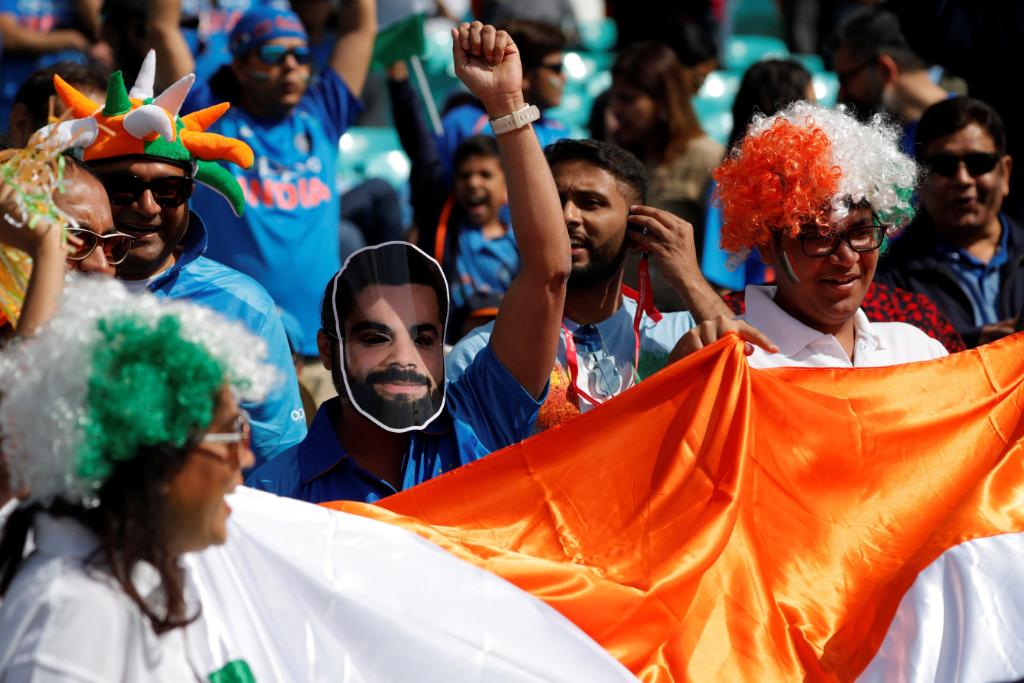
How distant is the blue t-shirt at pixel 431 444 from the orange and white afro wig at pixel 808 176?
3.51 feet

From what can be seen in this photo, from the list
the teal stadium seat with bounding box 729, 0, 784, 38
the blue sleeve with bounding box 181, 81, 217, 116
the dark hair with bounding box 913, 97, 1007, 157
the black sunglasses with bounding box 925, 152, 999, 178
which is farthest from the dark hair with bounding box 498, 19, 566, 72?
the teal stadium seat with bounding box 729, 0, 784, 38

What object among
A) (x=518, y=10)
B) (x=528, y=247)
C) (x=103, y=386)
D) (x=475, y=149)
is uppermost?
(x=103, y=386)

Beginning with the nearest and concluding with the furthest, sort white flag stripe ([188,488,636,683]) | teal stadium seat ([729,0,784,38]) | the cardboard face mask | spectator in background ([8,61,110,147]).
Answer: white flag stripe ([188,488,636,683]) → the cardboard face mask → spectator in background ([8,61,110,147]) → teal stadium seat ([729,0,784,38])

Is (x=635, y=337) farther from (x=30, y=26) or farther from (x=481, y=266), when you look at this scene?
(x=30, y=26)

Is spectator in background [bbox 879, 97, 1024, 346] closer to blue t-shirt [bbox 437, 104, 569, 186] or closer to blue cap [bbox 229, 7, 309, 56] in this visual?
blue t-shirt [bbox 437, 104, 569, 186]

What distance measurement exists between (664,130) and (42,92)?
264 centimetres

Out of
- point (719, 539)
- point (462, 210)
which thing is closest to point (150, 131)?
point (719, 539)

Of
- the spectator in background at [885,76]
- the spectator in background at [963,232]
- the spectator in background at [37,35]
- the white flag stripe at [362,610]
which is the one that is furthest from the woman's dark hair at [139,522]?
the spectator in background at [37,35]

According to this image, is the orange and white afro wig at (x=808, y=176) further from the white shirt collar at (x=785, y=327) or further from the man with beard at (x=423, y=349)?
the man with beard at (x=423, y=349)

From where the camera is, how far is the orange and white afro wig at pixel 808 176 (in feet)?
14.2

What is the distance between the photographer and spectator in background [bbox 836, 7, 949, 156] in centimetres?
685

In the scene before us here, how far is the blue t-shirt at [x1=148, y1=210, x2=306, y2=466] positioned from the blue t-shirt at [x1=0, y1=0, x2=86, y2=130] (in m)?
3.87

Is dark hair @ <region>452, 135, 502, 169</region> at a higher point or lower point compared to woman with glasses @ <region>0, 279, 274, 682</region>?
lower

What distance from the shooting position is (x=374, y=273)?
12.4ft
